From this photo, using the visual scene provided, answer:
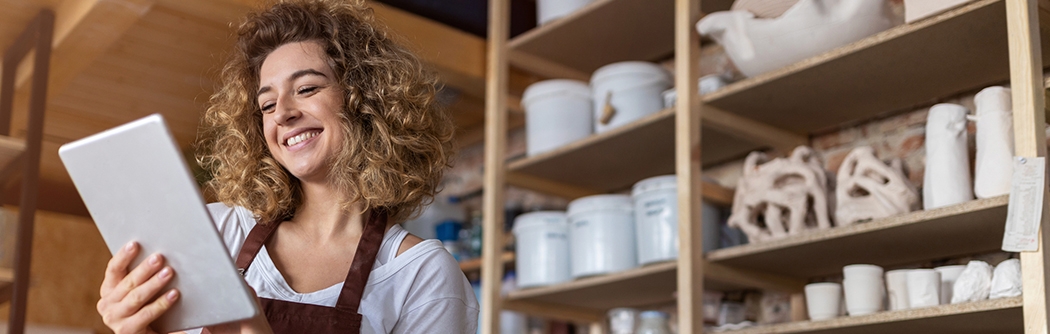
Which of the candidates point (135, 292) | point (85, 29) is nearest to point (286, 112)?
point (135, 292)

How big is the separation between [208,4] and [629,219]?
1318 mm

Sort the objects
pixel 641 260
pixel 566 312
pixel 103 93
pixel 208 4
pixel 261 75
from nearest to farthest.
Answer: pixel 261 75
pixel 641 260
pixel 208 4
pixel 566 312
pixel 103 93

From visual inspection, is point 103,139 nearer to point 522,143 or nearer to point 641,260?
point 641,260

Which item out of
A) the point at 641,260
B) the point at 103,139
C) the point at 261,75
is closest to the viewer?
the point at 103,139

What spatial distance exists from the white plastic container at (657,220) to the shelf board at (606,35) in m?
0.52

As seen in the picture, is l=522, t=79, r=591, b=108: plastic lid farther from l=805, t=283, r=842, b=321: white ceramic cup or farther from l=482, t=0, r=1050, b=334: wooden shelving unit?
l=805, t=283, r=842, b=321: white ceramic cup

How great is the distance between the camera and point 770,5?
2.32m

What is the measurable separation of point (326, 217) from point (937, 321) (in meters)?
1.21

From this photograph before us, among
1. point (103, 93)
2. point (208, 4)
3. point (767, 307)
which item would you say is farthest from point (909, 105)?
point (103, 93)

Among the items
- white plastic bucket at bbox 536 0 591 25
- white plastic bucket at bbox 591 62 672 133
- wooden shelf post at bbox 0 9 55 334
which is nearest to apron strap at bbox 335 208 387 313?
white plastic bucket at bbox 591 62 672 133

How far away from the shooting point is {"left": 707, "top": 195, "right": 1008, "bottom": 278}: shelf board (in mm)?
1919

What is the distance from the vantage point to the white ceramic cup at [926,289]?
1947mm

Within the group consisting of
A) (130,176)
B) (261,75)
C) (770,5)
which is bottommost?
(130,176)

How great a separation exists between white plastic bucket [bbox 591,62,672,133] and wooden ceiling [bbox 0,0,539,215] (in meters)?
0.41
